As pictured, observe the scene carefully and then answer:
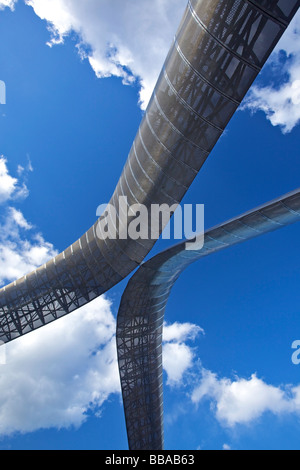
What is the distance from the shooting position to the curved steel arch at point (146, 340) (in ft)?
72.8

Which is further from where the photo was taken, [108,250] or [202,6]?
[108,250]

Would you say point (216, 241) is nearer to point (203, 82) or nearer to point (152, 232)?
point (152, 232)

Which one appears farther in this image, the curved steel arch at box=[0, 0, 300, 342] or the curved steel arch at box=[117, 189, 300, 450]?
the curved steel arch at box=[117, 189, 300, 450]

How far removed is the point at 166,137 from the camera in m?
12.4

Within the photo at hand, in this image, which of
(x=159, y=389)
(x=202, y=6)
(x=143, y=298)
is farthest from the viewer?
(x=159, y=389)

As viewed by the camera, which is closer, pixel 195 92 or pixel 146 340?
pixel 195 92

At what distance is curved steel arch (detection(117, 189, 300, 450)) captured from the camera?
72.8ft

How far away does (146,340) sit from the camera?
101 feet

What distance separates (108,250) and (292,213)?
42.9 feet

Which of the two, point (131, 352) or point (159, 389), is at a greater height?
point (131, 352)

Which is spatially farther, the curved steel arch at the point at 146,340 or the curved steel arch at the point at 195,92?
the curved steel arch at the point at 146,340

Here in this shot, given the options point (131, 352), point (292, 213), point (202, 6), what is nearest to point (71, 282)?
point (131, 352)

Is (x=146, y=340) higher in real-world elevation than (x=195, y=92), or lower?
lower
